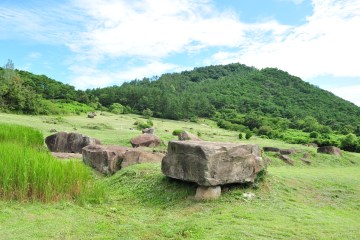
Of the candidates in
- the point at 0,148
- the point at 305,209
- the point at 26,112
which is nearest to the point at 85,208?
the point at 0,148

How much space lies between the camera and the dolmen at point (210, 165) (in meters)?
9.66

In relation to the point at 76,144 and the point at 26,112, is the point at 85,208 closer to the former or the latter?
the point at 76,144

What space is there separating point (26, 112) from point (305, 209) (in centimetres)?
3507

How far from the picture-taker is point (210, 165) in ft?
31.4

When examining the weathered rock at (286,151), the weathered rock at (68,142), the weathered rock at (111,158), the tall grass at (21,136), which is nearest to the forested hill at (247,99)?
the weathered rock at (286,151)

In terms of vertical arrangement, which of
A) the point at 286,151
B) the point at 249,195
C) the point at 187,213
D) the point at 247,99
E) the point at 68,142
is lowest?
the point at 187,213

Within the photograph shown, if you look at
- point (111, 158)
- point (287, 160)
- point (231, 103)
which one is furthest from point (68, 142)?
point (231, 103)

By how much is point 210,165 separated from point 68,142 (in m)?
10.8

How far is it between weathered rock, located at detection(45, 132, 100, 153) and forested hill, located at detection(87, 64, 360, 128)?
47309 millimetres

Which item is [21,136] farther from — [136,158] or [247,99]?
[247,99]

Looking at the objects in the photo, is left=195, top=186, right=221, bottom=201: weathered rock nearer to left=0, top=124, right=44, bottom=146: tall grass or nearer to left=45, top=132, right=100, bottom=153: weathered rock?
left=45, top=132, right=100, bottom=153: weathered rock

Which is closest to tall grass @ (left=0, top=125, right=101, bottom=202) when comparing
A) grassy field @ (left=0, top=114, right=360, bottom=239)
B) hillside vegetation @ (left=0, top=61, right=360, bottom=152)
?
grassy field @ (left=0, top=114, right=360, bottom=239)

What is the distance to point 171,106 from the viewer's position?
65.9 m

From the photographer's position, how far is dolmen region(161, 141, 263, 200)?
966 centimetres
